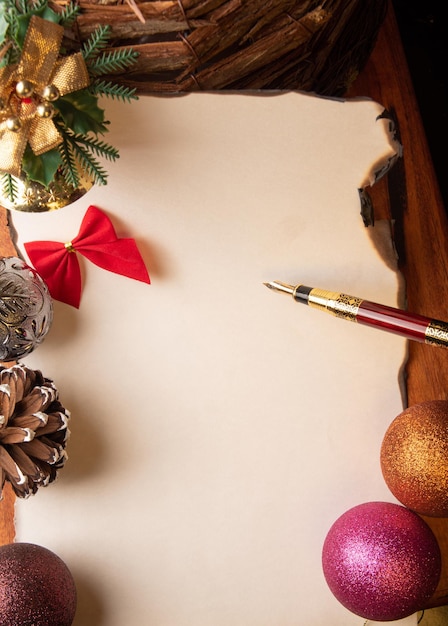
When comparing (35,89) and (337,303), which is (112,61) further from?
(337,303)

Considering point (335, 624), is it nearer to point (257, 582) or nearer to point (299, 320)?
point (257, 582)

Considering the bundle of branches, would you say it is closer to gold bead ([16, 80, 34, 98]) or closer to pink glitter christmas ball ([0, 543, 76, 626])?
gold bead ([16, 80, 34, 98])

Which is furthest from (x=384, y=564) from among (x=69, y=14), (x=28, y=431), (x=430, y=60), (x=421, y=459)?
(x=430, y=60)

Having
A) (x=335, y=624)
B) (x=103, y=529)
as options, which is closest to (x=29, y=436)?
(x=103, y=529)

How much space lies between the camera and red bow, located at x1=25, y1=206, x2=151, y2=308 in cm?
77

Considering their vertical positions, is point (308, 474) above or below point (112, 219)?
below

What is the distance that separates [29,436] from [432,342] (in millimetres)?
403

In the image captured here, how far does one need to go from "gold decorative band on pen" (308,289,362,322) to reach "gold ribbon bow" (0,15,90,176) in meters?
0.30

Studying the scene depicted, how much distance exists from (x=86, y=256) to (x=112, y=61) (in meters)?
0.21

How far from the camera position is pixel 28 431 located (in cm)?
67

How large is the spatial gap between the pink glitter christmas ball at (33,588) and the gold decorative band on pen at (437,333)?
42 centimetres

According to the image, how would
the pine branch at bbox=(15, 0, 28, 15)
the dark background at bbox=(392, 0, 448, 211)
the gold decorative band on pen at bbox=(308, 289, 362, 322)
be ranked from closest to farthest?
the pine branch at bbox=(15, 0, 28, 15), the gold decorative band on pen at bbox=(308, 289, 362, 322), the dark background at bbox=(392, 0, 448, 211)

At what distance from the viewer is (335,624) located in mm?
751

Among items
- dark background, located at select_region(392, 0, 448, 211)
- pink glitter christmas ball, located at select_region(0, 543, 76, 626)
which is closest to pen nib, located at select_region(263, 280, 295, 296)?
pink glitter christmas ball, located at select_region(0, 543, 76, 626)
